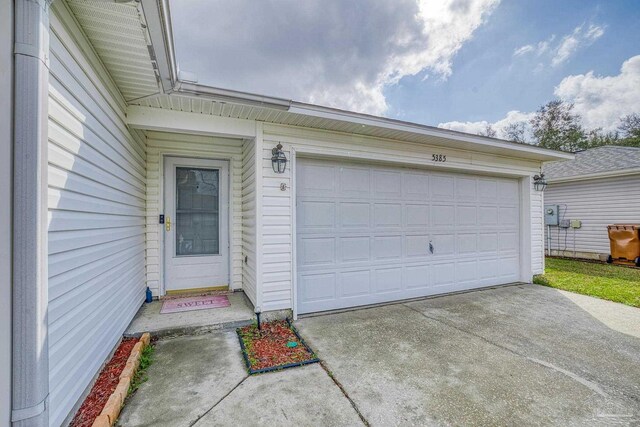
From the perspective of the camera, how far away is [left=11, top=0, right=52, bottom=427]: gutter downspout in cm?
129

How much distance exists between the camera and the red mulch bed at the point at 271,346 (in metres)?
2.62

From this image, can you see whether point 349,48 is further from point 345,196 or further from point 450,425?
point 450,425

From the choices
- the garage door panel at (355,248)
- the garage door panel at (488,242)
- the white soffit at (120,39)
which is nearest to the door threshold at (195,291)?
the garage door panel at (355,248)

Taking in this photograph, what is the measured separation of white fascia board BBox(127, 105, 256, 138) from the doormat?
2.27 m

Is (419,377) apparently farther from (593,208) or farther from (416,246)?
(593,208)

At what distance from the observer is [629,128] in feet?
61.4

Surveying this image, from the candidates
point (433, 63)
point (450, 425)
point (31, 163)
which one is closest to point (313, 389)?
point (450, 425)

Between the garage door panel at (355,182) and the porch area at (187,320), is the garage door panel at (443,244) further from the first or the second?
the porch area at (187,320)

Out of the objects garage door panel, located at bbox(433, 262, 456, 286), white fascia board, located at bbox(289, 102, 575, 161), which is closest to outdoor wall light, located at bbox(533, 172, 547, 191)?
white fascia board, located at bbox(289, 102, 575, 161)

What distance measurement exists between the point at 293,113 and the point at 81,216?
231cm

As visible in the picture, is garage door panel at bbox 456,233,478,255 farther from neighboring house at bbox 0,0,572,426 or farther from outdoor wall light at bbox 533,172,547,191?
outdoor wall light at bbox 533,172,547,191

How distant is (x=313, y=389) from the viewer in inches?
86.4

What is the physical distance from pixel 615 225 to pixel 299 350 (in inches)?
384

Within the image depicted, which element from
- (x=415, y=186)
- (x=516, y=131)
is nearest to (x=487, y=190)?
(x=415, y=186)
